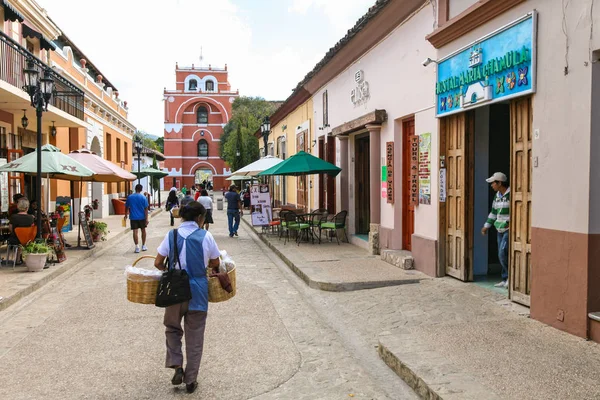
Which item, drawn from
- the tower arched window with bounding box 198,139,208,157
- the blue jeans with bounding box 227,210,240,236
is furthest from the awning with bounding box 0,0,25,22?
the tower arched window with bounding box 198,139,208,157

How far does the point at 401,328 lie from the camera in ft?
21.0

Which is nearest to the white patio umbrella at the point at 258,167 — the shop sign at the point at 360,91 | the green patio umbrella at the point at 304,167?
the green patio umbrella at the point at 304,167

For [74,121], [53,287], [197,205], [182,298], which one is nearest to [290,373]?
[182,298]

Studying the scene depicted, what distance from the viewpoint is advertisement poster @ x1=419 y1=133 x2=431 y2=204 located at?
9.35 m

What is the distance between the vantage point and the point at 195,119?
217 ft

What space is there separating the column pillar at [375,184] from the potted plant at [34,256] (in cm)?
671

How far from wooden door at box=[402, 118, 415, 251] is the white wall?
105mm

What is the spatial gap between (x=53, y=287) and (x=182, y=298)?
6.21m

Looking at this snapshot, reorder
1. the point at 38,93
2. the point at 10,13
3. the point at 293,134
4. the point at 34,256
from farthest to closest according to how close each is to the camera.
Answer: the point at 293,134 → the point at 10,13 → the point at 38,93 → the point at 34,256

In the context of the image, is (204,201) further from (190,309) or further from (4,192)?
(190,309)

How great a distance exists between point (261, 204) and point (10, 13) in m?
9.00

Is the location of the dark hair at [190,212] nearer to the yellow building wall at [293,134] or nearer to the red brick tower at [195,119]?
the yellow building wall at [293,134]

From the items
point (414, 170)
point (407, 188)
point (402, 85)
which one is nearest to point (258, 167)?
point (407, 188)

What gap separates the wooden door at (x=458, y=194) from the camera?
830 cm
